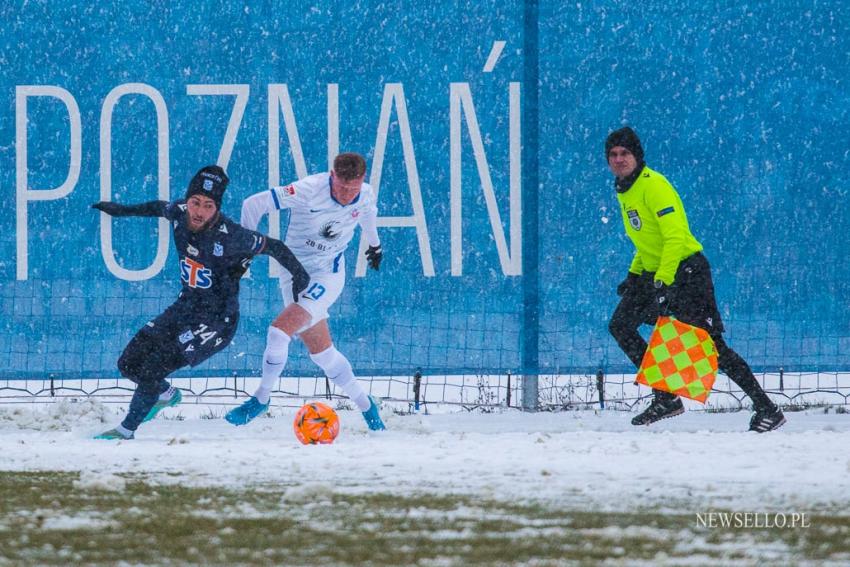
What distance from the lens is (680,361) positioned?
7.85 metres

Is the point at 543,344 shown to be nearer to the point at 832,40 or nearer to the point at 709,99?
the point at 709,99

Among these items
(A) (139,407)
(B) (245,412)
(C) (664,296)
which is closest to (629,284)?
(C) (664,296)

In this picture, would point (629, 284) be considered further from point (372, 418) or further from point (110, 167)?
point (110, 167)

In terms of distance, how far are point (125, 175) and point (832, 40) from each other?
4652 mm

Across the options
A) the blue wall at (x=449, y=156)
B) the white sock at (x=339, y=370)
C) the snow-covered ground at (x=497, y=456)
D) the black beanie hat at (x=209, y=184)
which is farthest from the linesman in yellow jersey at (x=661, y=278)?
the black beanie hat at (x=209, y=184)

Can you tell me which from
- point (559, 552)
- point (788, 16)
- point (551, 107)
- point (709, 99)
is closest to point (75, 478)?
point (559, 552)

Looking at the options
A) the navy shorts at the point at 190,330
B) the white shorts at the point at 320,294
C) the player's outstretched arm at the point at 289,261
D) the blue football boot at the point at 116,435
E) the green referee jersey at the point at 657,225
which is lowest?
the blue football boot at the point at 116,435

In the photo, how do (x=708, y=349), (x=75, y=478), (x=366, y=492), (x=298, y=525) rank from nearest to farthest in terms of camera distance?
(x=298, y=525), (x=366, y=492), (x=75, y=478), (x=708, y=349)

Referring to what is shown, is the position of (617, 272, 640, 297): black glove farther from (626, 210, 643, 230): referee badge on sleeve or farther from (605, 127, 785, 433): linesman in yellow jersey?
(626, 210, 643, 230): referee badge on sleeve

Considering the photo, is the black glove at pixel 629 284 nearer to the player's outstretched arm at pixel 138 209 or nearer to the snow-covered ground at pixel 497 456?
the snow-covered ground at pixel 497 456

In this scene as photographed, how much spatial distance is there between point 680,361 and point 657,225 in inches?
30.3

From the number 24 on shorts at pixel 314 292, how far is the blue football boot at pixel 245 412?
0.67m

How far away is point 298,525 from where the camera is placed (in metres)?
4.52

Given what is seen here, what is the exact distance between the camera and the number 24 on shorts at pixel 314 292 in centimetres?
820
